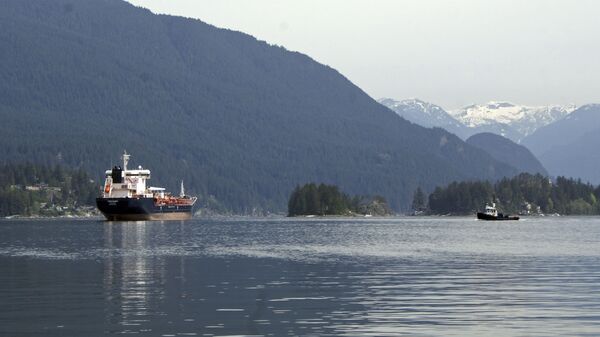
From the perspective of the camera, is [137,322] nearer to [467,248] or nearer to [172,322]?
[172,322]

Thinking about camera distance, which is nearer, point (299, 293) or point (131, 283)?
point (299, 293)

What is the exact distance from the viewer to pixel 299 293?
238 feet

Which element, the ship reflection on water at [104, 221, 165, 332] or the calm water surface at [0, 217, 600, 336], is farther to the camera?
the ship reflection on water at [104, 221, 165, 332]

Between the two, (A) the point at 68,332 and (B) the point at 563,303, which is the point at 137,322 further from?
(B) the point at 563,303

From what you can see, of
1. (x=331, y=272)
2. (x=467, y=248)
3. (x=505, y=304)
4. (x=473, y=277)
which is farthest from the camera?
(x=467, y=248)

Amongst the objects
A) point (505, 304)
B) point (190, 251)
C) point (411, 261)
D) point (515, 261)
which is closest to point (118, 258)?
point (190, 251)

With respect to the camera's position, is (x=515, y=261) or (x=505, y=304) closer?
(x=505, y=304)

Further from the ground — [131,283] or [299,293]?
[131,283]

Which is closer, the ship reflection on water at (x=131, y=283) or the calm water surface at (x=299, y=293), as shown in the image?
the calm water surface at (x=299, y=293)

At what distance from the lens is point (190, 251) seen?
126312mm

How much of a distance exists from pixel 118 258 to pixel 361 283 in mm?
36245

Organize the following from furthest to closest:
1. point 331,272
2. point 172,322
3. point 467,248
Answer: point 467,248
point 331,272
point 172,322

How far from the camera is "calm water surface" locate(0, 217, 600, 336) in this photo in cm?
5603

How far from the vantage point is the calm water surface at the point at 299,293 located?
184 ft
